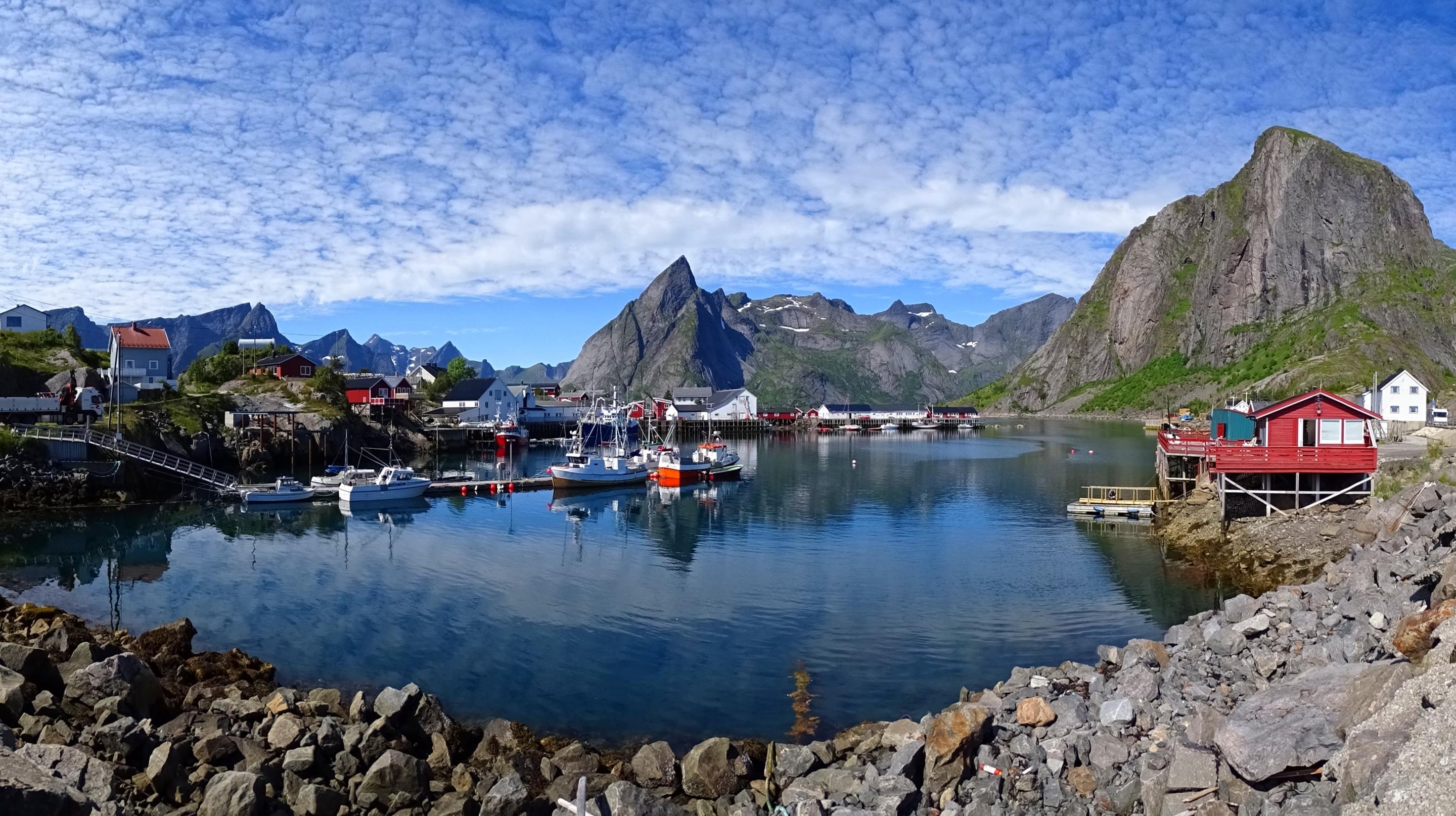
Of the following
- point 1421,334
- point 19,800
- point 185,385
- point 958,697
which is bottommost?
point 958,697

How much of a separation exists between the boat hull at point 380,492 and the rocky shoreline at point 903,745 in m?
37.4

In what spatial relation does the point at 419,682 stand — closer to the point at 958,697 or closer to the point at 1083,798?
the point at 958,697

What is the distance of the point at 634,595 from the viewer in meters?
33.5

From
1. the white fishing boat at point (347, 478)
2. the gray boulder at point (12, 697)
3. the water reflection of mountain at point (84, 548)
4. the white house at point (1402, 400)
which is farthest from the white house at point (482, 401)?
the gray boulder at point (12, 697)

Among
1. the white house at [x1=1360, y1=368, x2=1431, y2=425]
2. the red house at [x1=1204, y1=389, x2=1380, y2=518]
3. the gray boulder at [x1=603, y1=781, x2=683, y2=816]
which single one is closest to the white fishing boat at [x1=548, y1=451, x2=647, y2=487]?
the red house at [x1=1204, y1=389, x2=1380, y2=518]

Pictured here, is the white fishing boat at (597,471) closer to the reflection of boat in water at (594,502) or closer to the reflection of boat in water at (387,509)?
the reflection of boat in water at (594,502)

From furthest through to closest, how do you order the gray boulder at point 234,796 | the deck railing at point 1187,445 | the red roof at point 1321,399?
1. the deck railing at point 1187,445
2. the red roof at point 1321,399
3. the gray boulder at point 234,796

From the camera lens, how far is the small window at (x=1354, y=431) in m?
45.7

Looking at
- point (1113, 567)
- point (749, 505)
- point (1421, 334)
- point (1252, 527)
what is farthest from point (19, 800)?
point (1421, 334)

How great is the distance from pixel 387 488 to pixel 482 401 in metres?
70.2

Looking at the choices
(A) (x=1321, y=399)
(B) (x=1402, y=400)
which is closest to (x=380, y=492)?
(A) (x=1321, y=399)

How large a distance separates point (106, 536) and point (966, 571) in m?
42.7

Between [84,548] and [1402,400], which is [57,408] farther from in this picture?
[1402,400]

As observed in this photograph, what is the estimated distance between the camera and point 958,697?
21547 millimetres
